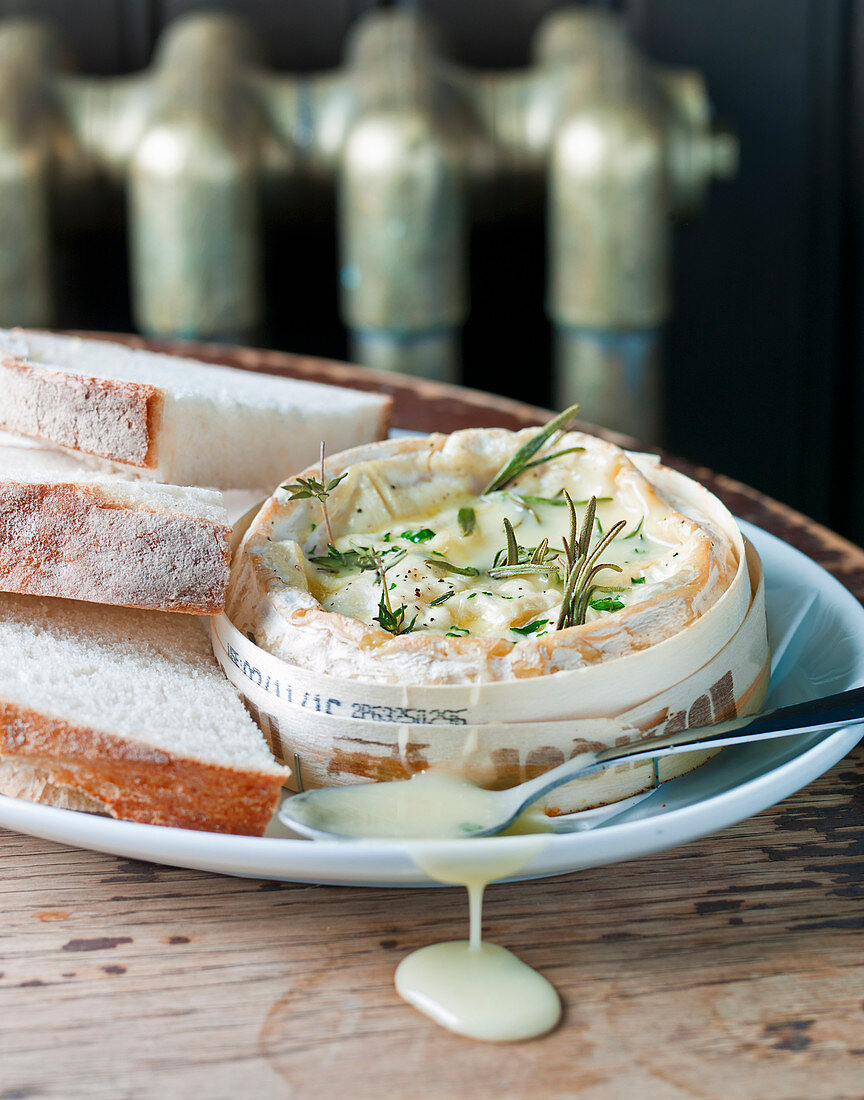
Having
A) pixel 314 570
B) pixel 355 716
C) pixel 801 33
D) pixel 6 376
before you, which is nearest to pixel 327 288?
pixel 801 33

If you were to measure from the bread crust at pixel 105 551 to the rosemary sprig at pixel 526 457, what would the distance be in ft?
1.16

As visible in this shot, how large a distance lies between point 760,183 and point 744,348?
0.50 metres

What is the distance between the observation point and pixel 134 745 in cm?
103

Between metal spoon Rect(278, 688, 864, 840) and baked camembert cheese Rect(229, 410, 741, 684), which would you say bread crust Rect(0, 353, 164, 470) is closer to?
baked camembert cheese Rect(229, 410, 741, 684)

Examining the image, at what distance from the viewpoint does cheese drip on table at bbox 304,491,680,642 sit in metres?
1.12

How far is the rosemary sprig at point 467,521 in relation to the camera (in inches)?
50.4

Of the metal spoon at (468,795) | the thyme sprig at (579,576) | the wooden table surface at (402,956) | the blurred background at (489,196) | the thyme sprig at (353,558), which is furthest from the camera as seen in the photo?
the blurred background at (489,196)

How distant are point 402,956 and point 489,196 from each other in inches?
101

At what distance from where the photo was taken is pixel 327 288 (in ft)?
12.1

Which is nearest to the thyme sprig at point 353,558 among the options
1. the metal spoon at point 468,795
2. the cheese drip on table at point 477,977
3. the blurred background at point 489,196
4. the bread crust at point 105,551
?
the bread crust at point 105,551

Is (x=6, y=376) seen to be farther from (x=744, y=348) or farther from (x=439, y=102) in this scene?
(x=744, y=348)

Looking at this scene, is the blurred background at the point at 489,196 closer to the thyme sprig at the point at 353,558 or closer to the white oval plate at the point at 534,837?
the thyme sprig at the point at 353,558

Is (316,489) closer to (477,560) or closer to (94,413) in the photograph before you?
(477,560)

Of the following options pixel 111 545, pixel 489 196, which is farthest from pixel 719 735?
pixel 489 196
